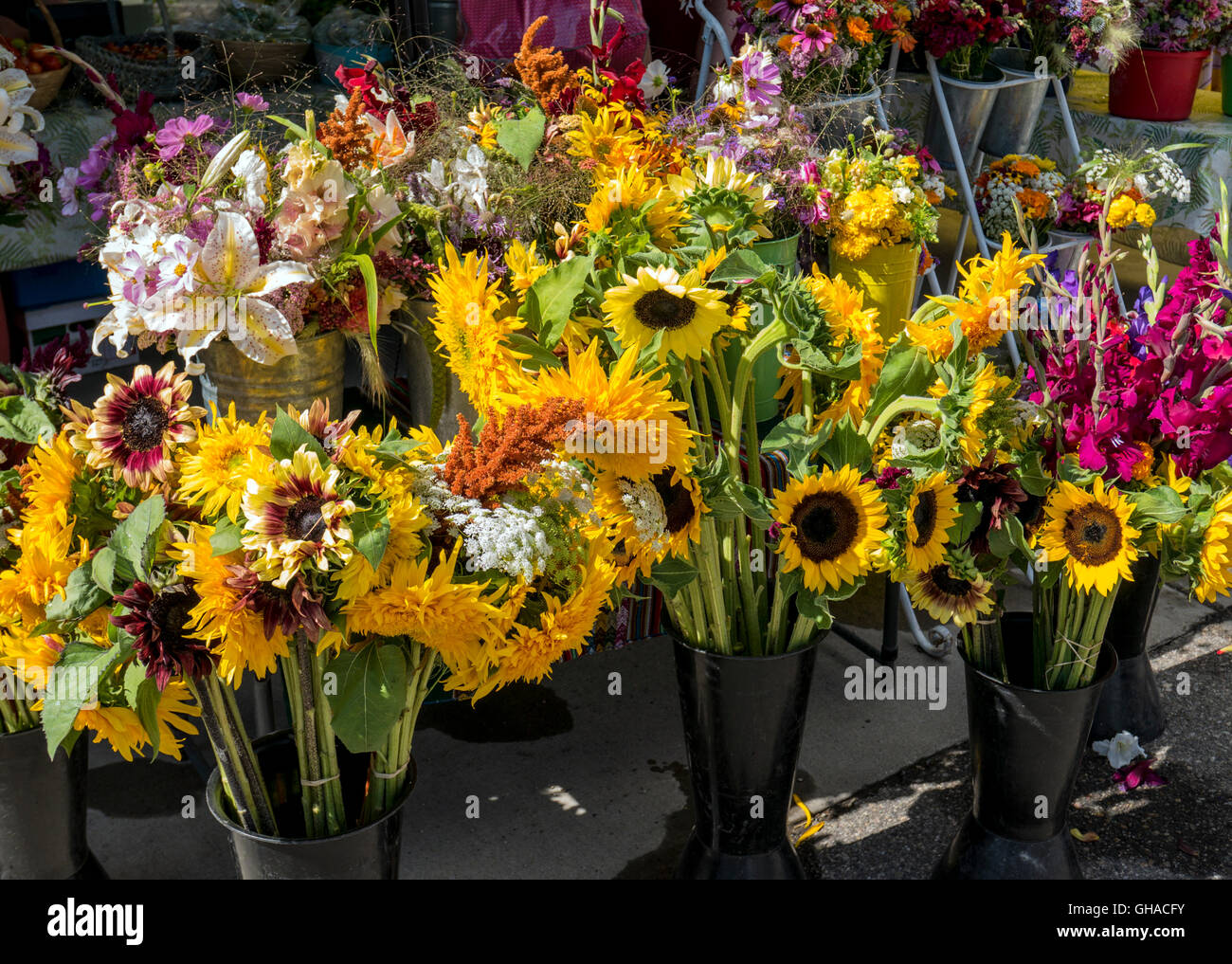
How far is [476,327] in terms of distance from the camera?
4.07ft

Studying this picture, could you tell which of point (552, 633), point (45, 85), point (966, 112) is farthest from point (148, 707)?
point (966, 112)

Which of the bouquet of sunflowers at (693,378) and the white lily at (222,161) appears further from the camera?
the white lily at (222,161)

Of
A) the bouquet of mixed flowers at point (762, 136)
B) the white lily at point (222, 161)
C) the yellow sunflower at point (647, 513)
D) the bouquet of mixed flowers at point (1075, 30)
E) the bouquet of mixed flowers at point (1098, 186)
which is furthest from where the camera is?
the bouquet of mixed flowers at point (1098, 186)

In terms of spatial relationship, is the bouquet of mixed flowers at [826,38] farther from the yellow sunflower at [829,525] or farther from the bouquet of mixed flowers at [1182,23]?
the bouquet of mixed flowers at [1182,23]

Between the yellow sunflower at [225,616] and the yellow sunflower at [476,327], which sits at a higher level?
the yellow sunflower at [476,327]

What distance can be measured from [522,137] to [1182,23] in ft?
9.66

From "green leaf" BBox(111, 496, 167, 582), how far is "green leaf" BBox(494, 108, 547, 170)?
78 centimetres

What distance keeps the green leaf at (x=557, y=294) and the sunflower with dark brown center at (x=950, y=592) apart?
56 centimetres

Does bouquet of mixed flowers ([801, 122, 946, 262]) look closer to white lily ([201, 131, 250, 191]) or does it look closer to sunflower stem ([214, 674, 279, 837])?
white lily ([201, 131, 250, 191])

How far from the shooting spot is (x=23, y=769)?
1476mm

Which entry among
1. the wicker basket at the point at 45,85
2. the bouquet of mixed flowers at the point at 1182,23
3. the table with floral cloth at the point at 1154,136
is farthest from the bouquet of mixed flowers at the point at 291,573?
the bouquet of mixed flowers at the point at 1182,23

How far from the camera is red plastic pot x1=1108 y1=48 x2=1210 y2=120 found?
3670mm

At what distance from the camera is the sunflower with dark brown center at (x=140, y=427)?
3.76 ft

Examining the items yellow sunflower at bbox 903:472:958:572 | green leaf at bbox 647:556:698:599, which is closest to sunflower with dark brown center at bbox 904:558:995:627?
yellow sunflower at bbox 903:472:958:572
